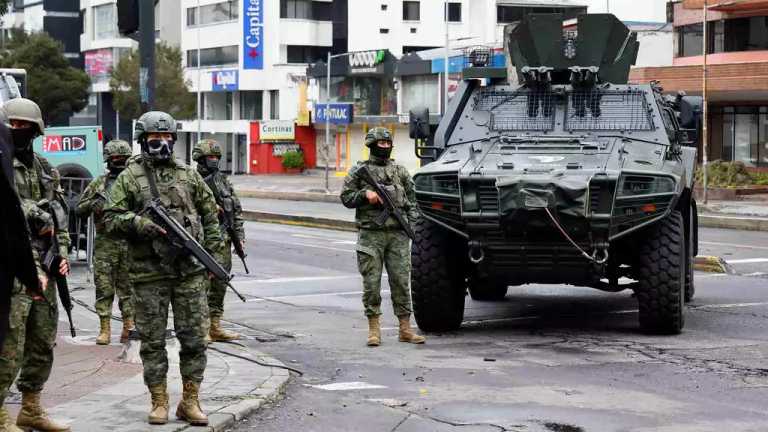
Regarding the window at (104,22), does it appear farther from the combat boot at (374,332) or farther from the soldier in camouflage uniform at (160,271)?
the soldier in camouflage uniform at (160,271)

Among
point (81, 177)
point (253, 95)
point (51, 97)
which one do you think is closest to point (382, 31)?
point (253, 95)

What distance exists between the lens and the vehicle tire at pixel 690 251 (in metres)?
13.9

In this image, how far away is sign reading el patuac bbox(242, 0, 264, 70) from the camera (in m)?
73.6

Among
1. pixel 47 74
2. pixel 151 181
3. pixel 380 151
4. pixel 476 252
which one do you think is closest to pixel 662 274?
pixel 476 252

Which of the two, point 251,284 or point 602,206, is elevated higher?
point 602,206

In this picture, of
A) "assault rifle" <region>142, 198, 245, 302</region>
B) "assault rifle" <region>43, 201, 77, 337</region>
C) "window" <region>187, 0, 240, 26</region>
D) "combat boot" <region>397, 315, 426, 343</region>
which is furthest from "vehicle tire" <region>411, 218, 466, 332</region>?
"window" <region>187, 0, 240, 26</region>

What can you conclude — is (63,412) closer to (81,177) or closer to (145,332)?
(145,332)

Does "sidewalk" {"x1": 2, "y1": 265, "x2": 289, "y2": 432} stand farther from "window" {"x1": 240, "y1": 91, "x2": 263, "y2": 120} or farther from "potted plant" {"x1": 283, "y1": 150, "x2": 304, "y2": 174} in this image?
"window" {"x1": 240, "y1": 91, "x2": 263, "y2": 120}

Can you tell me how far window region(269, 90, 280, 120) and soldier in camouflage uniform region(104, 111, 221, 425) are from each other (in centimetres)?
6510

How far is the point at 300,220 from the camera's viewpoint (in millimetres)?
31297

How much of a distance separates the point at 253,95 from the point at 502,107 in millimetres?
62374

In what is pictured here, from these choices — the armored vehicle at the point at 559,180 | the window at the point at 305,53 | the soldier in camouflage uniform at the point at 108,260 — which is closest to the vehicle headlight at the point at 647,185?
the armored vehicle at the point at 559,180

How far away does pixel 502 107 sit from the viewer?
13.7 m

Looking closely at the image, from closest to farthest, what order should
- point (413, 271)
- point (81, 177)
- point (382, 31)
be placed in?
1. point (413, 271)
2. point (81, 177)
3. point (382, 31)
